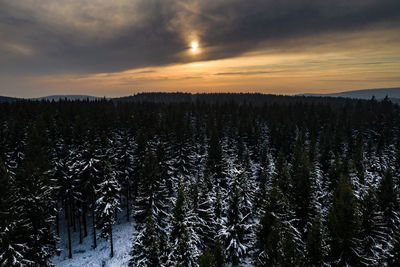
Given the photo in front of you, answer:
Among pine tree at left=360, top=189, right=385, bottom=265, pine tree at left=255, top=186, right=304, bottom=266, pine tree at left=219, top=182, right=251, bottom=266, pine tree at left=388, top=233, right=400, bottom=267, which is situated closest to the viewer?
pine tree at left=388, top=233, right=400, bottom=267

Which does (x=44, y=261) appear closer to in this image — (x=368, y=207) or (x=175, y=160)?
(x=175, y=160)

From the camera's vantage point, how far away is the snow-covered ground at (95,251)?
31.2 metres

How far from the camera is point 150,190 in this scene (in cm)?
2939

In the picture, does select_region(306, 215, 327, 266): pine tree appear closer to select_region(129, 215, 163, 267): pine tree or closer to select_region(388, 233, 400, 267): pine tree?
select_region(388, 233, 400, 267): pine tree

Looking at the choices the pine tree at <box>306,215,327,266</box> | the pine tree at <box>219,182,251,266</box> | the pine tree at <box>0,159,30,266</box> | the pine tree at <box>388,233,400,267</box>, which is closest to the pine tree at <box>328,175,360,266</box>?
the pine tree at <box>306,215,327,266</box>

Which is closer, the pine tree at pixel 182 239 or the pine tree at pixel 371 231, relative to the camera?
the pine tree at pixel 182 239

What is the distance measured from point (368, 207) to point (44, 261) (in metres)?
34.7

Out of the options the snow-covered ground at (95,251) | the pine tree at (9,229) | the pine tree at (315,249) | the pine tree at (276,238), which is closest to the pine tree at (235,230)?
the pine tree at (276,238)

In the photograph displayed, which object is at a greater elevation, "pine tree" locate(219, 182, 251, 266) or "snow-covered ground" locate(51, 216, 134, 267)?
"pine tree" locate(219, 182, 251, 266)

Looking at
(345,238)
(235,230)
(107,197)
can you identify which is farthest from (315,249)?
(107,197)

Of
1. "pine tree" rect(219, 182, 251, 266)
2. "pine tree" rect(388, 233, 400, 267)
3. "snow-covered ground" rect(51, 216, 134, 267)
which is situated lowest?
"snow-covered ground" rect(51, 216, 134, 267)

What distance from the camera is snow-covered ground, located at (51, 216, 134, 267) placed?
3120 cm

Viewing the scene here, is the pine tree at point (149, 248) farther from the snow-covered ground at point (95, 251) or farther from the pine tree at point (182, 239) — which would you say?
the snow-covered ground at point (95, 251)

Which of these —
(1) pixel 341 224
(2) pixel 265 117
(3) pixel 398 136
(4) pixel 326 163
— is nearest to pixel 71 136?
(1) pixel 341 224
